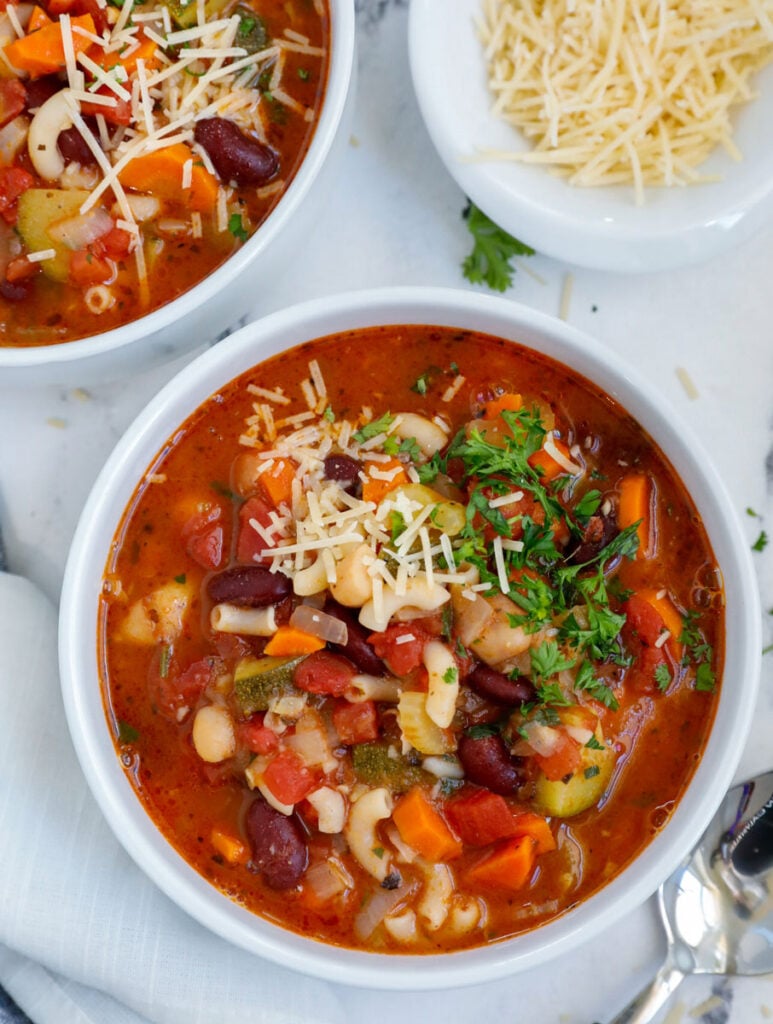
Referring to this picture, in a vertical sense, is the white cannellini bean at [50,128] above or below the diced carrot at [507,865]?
above

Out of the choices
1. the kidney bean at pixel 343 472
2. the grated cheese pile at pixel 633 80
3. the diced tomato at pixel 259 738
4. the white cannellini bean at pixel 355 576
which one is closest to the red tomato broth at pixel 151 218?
the grated cheese pile at pixel 633 80

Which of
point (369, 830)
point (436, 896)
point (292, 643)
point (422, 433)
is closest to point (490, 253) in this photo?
point (422, 433)

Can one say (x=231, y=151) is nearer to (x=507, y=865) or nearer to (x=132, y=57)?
(x=132, y=57)

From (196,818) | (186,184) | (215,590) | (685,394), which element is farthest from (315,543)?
(685,394)

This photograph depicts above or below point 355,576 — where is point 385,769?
below

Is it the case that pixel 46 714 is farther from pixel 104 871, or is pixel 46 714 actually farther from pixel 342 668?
pixel 342 668

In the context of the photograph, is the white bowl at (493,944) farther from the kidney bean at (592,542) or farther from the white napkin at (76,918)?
the white napkin at (76,918)
